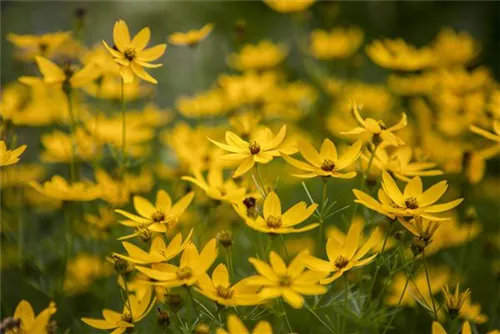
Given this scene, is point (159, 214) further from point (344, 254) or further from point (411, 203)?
point (411, 203)

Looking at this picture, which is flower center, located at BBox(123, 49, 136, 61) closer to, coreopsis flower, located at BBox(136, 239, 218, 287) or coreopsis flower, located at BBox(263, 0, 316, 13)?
coreopsis flower, located at BBox(136, 239, 218, 287)

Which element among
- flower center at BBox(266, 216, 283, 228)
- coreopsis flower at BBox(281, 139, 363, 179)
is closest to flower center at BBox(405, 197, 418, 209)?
coreopsis flower at BBox(281, 139, 363, 179)

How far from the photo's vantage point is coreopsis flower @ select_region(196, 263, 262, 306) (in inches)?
40.1

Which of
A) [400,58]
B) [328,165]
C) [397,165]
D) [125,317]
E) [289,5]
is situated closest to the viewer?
[125,317]

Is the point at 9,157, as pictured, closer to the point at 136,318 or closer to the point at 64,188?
the point at 64,188

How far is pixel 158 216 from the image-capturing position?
126cm

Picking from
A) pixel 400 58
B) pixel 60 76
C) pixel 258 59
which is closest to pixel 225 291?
pixel 60 76

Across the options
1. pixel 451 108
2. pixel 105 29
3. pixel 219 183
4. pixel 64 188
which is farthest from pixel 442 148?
pixel 105 29

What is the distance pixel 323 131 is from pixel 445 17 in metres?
1.83

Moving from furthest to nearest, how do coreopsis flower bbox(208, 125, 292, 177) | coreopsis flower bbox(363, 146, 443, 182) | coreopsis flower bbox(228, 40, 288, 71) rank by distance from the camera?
1. coreopsis flower bbox(228, 40, 288, 71)
2. coreopsis flower bbox(363, 146, 443, 182)
3. coreopsis flower bbox(208, 125, 292, 177)

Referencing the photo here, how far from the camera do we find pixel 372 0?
383cm

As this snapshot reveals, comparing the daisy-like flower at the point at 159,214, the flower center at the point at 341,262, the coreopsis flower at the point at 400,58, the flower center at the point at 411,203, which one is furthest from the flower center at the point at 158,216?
the coreopsis flower at the point at 400,58

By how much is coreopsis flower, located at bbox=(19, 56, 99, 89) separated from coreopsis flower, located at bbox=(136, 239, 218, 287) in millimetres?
527

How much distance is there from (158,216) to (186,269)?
0.21 m
